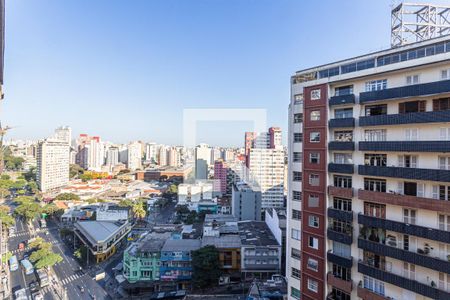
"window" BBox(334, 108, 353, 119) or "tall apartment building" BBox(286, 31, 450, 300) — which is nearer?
"tall apartment building" BBox(286, 31, 450, 300)

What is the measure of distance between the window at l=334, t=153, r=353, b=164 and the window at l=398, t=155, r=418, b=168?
2.53ft

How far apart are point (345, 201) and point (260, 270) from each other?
7699mm

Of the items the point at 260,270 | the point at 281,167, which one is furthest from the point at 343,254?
the point at 281,167

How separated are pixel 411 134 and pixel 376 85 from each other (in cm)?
103

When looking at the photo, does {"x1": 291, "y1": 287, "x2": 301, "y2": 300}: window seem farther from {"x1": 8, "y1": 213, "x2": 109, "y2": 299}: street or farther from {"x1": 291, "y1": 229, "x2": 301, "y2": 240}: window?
{"x1": 8, "y1": 213, "x2": 109, "y2": 299}: street

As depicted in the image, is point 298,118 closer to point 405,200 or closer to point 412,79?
→ point 412,79

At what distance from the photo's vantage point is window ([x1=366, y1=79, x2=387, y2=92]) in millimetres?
4292

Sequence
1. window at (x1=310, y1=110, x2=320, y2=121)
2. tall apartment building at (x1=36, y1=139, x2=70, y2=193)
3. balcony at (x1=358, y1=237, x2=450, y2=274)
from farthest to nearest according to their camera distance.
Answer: tall apartment building at (x1=36, y1=139, x2=70, y2=193), window at (x1=310, y1=110, x2=320, y2=121), balcony at (x1=358, y1=237, x2=450, y2=274)

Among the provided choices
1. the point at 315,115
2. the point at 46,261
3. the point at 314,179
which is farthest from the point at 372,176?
the point at 46,261

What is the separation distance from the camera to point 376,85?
4379 millimetres

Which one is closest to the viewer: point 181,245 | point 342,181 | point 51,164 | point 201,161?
point 342,181

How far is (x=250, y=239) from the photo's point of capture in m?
12.0

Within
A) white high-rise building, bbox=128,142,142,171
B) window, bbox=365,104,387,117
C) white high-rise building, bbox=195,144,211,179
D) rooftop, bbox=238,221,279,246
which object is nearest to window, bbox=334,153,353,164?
window, bbox=365,104,387,117

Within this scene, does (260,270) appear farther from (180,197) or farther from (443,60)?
(180,197)
